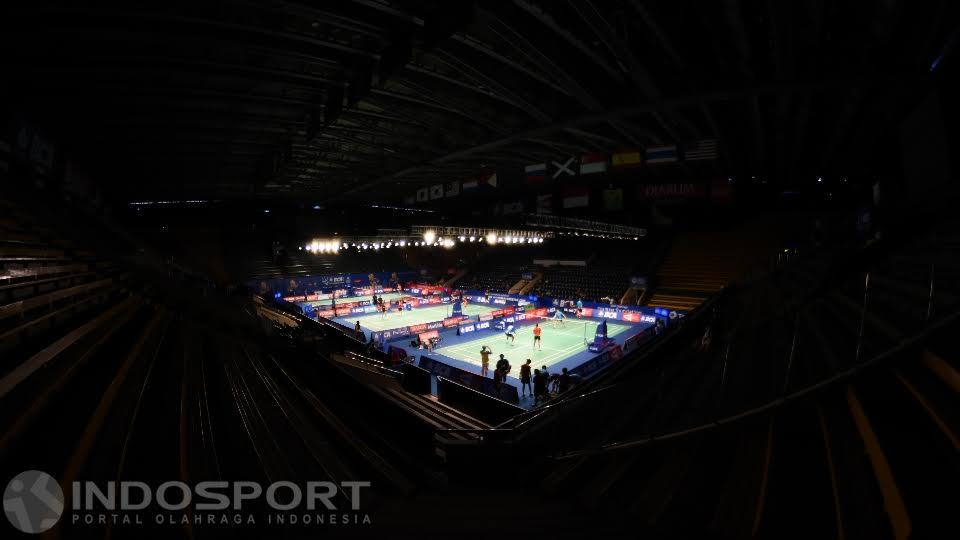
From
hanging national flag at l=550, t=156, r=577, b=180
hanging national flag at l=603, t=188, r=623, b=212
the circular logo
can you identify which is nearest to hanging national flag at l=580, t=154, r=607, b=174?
hanging national flag at l=550, t=156, r=577, b=180

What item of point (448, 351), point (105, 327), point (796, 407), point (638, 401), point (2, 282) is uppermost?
point (2, 282)

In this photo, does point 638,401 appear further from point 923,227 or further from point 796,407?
point 923,227

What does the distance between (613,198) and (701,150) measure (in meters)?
10.0

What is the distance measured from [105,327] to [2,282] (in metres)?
1.27

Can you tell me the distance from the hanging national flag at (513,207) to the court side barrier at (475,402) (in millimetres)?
17771

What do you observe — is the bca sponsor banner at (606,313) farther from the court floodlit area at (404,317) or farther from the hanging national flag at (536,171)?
the hanging national flag at (536,171)

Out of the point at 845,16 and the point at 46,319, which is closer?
the point at 46,319

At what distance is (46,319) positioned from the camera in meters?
4.94

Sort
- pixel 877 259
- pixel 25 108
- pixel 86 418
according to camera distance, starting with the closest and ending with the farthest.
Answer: pixel 86 418, pixel 877 259, pixel 25 108

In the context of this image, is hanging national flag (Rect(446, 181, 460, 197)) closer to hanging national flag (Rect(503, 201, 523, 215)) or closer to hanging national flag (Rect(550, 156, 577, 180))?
hanging national flag (Rect(503, 201, 523, 215))

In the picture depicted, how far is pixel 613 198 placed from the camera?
926 inches

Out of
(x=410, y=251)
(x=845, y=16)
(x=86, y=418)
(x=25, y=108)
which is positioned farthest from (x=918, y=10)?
(x=410, y=251)

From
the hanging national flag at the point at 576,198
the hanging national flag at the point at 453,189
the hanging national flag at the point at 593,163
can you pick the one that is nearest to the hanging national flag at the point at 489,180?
the hanging national flag at the point at 453,189

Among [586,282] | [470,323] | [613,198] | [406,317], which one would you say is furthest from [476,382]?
[586,282]
